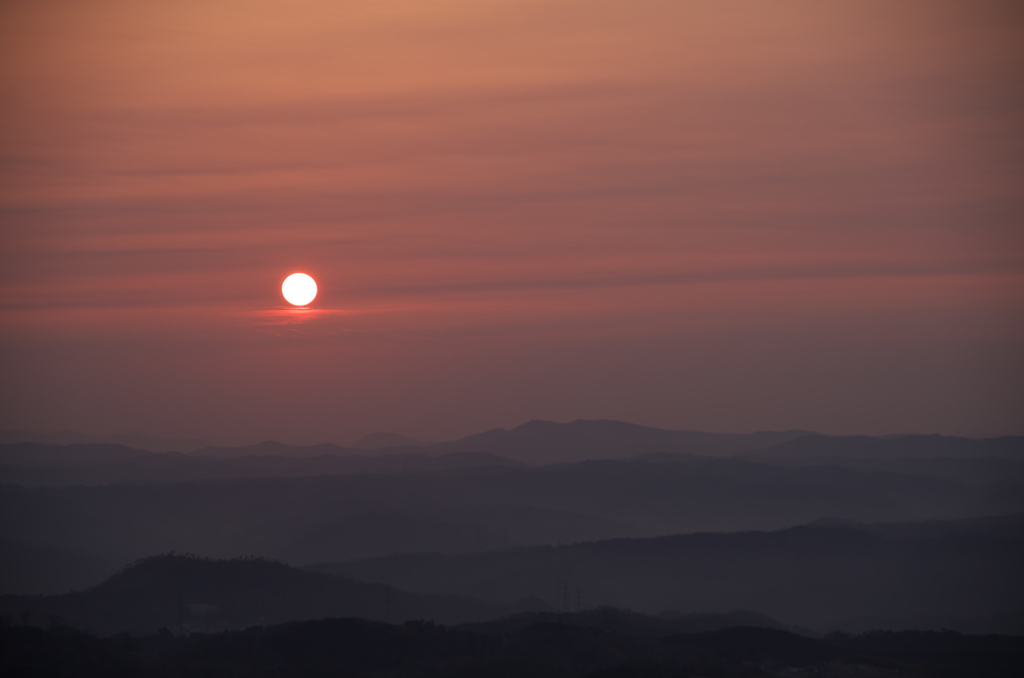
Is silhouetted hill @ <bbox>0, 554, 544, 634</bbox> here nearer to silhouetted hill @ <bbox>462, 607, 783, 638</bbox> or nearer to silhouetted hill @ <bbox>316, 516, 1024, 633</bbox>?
silhouetted hill @ <bbox>462, 607, 783, 638</bbox>

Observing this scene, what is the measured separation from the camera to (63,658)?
6462cm

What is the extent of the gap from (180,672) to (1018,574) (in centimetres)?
13942

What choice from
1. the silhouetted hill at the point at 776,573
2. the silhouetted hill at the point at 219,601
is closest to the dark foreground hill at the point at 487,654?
the silhouetted hill at the point at 219,601

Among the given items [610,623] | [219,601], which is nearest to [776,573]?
[610,623]

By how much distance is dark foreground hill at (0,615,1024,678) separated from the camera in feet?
213

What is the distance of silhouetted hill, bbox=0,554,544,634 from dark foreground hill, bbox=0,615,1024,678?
27470mm

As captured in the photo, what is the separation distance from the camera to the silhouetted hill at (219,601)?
106438mm

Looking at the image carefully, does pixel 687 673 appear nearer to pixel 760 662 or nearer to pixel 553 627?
pixel 760 662

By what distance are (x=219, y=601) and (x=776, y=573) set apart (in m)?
100

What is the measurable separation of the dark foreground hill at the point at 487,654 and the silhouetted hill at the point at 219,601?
90.1 feet

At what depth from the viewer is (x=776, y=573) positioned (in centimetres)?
17775

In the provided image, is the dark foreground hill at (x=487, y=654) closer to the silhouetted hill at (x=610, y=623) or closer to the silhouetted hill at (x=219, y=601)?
the silhouetted hill at (x=610, y=623)

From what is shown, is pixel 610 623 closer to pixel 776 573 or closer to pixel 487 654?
pixel 487 654

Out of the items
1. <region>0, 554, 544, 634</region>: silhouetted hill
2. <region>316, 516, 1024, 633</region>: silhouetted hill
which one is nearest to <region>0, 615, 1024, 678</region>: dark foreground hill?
<region>0, 554, 544, 634</region>: silhouetted hill
